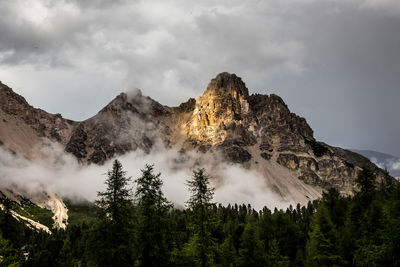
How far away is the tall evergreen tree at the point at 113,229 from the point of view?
118 ft

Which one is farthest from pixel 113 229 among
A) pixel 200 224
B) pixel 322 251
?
pixel 322 251

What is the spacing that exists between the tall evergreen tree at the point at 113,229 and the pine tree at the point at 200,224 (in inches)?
263

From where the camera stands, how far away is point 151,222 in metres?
37.6

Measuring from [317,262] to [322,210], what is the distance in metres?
10.8

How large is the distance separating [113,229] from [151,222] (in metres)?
3.99

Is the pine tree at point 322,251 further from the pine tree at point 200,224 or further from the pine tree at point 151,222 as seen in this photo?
the pine tree at point 151,222

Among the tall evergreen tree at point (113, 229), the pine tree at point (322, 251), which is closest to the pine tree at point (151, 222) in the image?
the tall evergreen tree at point (113, 229)

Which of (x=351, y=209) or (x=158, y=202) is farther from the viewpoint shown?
(x=351, y=209)

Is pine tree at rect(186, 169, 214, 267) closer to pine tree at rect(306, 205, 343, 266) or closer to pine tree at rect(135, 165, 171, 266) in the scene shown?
pine tree at rect(135, 165, 171, 266)

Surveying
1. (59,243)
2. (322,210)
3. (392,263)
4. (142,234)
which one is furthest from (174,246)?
(59,243)

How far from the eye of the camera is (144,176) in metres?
38.4

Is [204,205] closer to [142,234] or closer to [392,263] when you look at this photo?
[142,234]

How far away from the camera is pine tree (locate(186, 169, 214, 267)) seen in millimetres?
37781

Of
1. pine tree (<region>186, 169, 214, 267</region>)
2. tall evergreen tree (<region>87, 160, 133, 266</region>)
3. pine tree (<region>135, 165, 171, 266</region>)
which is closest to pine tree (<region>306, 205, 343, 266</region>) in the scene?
pine tree (<region>186, 169, 214, 267</region>)
